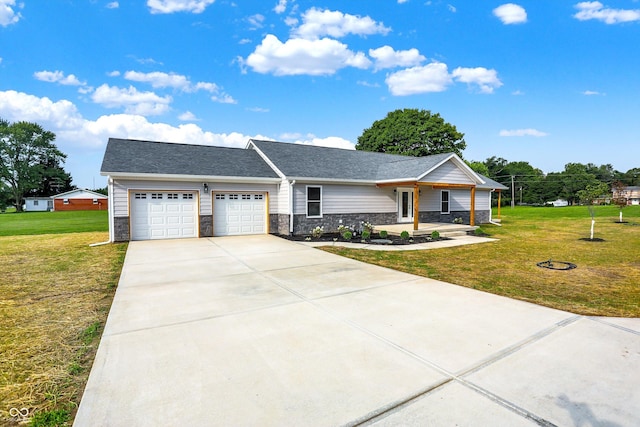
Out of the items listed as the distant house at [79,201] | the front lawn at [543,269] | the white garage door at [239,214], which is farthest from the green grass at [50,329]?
the distant house at [79,201]

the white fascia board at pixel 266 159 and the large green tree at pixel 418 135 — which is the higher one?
the large green tree at pixel 418 135

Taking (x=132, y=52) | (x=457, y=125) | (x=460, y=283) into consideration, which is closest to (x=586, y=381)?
(x=460, y=283)

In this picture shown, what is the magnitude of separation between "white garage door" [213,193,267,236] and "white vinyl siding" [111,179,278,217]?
0.32 meters

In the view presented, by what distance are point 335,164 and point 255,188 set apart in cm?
472

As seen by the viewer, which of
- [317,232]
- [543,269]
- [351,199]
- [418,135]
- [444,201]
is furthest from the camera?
[418,135]

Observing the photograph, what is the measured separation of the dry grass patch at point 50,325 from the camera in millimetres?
2785

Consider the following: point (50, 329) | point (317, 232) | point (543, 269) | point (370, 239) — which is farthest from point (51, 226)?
point (543, 269)

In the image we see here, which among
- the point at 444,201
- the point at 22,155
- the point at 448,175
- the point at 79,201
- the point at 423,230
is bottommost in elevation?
the point at 423,230

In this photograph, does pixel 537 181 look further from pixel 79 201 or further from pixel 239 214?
pixel 79 201

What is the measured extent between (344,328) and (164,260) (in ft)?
21.7

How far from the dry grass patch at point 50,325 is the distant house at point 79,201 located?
44.8 m

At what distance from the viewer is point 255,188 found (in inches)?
587

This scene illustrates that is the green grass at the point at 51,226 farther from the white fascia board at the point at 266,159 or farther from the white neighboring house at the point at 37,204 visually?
the white neighboring house at the point at 37,204

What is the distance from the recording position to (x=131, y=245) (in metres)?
11.6
